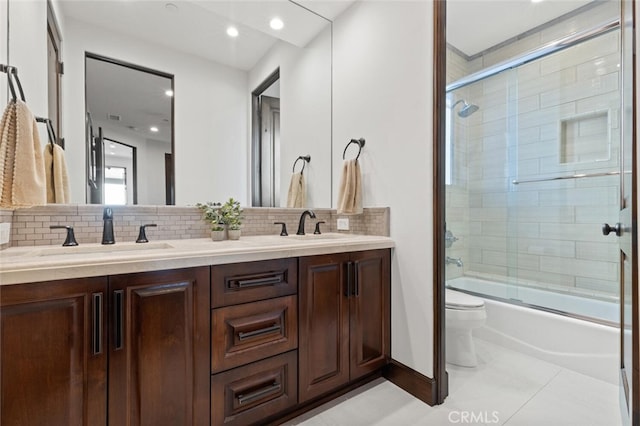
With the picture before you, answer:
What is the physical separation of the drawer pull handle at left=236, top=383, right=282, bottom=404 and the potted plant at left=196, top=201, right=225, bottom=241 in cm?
79

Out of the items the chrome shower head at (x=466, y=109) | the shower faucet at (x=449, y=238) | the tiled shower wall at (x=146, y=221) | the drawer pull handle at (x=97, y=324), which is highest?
the chrome shower head at (x=466, y=109)

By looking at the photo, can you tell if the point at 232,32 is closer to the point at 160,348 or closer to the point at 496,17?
the point at 160,348

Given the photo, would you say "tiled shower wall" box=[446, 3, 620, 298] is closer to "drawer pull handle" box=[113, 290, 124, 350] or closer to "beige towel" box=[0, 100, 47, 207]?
"drawer pull handle" box=[113, 290, 124, 350]

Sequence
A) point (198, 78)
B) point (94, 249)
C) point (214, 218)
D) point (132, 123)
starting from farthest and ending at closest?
1. point (198, 78)
2. point (214, 218)
3. point (132, 123)
4. point (94, 249)

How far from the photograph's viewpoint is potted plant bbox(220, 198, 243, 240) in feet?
5.41

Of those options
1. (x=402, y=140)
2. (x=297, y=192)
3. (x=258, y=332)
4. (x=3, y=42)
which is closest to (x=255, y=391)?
(x=258, y=332)

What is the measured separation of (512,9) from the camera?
2270 millimetres

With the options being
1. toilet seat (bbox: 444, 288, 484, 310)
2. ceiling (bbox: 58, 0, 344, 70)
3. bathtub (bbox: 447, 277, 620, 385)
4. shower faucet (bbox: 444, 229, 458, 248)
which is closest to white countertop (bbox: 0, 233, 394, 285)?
toilet seat (bbox: 444, 288, 484, 310)

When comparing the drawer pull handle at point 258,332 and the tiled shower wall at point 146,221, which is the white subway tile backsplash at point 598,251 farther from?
the drawer pull handle at point 258,332

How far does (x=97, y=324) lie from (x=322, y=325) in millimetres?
923

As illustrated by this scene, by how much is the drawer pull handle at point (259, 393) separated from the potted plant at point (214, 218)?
79 centimetres

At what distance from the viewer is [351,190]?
6.24 ft

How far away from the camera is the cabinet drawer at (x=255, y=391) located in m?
1.12

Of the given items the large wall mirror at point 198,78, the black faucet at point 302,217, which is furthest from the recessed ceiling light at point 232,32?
the black faucet at point 302,217
